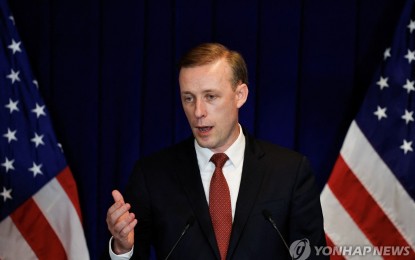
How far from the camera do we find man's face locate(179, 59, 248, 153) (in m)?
1.77

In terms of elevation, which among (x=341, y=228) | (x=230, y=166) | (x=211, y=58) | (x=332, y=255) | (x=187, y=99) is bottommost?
(x=332, y=255)

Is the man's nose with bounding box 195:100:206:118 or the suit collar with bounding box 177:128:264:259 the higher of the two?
the man's nose with bounding box 195:100:206:118

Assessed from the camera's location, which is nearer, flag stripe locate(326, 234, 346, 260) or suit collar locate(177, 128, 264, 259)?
suit collar locate(177, 128, 264, 259)

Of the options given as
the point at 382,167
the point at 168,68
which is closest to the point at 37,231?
the point at 168,68

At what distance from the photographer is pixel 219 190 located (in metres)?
1.76

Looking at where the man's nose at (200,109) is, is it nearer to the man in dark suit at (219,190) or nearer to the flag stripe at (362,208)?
the man in dark suit at (219,190)

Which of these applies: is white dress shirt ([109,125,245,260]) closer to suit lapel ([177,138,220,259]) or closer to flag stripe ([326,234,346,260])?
suit lapel ([177,138,220,259])

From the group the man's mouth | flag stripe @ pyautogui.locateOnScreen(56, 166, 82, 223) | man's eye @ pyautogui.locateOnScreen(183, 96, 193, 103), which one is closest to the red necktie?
the man's mouth

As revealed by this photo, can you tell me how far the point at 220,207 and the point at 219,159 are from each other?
0.17 metres

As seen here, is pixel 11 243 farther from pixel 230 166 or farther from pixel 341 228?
pixel 341 228

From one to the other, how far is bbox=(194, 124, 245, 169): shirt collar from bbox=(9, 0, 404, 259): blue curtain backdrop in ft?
3.05

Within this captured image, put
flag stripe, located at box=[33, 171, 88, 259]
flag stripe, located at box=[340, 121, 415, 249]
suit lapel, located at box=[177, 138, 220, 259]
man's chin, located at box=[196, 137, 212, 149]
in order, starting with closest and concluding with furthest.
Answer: suit lapel, located at box=[177, 138, 220, 259], man's chin, located at box=[196, 137, 212, 149], flag stripe, located at box=[340, 121, 415, 249], flag stripe, located at box=[33, 171, 88, 259]

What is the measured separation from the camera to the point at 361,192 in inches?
104

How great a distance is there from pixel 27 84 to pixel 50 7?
475 millimetres
